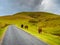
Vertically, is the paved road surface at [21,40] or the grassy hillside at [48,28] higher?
the grassy hillside at [48,28]

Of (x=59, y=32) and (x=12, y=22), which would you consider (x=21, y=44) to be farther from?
(x=12, y=22)

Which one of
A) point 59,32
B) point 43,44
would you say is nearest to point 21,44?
point 43,44

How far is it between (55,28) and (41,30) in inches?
202

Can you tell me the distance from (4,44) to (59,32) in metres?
12.4

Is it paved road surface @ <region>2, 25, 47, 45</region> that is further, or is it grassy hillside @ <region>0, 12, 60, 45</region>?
grassy hillside @ <region>0, 12, 60, 45</region>

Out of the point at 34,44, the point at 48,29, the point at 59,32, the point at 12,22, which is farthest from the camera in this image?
the point at 12,22

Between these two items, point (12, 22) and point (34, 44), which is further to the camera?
point (12, 22)

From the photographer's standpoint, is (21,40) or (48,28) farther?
(48,28)

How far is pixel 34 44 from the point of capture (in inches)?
890

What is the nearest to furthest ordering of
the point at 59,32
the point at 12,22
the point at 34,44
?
the point at 34,44 → the point at 59,32 → the point at 12,22

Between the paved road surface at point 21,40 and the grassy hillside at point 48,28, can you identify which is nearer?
the paved road surface at point 21,40

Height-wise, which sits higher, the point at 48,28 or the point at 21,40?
the point at 48,28

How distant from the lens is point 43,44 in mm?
22641

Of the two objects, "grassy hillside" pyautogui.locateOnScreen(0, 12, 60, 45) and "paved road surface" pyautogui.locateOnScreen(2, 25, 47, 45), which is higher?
"grassy hillside" pyautogui.locateOnScreen(0, 12, 60, 45)
